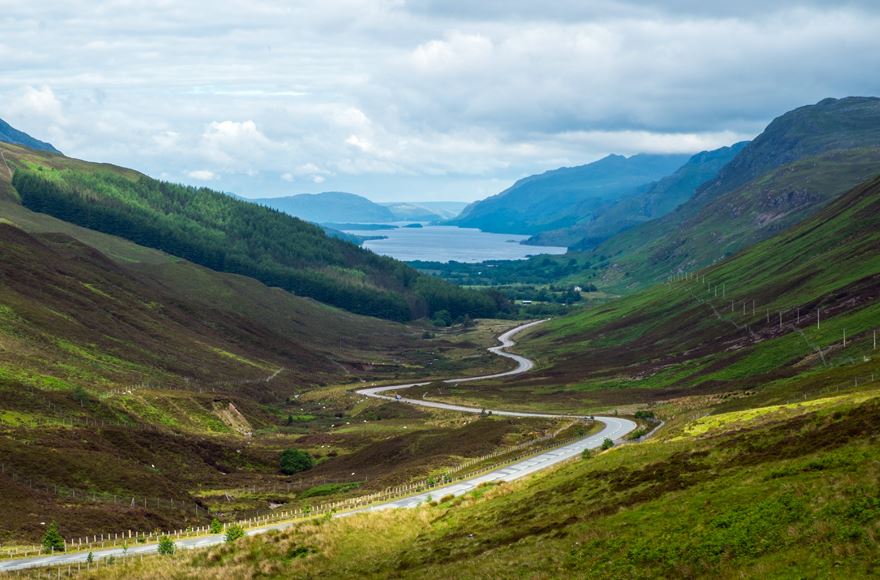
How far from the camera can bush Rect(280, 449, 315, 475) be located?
413 ft

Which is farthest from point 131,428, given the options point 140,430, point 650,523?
point 650,523

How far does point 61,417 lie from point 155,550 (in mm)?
60852

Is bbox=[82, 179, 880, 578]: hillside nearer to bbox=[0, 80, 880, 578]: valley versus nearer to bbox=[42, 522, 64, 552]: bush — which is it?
bbox=[0, 80, 880, 578]: valley

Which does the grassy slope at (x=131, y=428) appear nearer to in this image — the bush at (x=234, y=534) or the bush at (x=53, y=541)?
the bush at (x=53, y=541)

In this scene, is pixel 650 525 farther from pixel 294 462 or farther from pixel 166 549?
pixel 294 462

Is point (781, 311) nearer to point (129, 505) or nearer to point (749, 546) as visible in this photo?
point (129, 505)

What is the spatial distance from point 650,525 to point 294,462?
87908 millimetres

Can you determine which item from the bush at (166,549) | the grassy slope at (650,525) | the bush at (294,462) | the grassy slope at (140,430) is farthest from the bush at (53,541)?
the bush at (294,462)

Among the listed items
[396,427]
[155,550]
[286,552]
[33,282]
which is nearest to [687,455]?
[286,552]

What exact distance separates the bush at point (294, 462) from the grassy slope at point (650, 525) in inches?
2389

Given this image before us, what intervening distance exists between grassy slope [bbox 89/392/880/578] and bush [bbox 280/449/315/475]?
6069 cm

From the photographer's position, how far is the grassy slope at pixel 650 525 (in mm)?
38688

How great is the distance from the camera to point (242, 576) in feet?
172

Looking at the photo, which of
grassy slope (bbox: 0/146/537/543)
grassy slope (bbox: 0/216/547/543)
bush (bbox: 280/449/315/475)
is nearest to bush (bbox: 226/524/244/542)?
grassy slope (bbox: 0/216/547/543)
